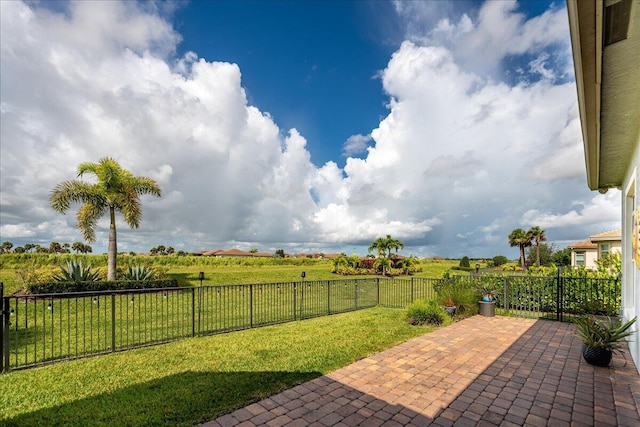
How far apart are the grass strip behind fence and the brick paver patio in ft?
1.14

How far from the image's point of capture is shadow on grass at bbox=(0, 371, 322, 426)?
10.4 feet

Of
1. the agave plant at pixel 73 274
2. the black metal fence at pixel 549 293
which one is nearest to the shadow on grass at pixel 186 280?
→ the agave plant at pixel 73 274

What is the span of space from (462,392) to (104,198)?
16.3 metres

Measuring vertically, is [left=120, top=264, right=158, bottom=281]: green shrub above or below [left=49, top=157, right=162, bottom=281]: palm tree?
below

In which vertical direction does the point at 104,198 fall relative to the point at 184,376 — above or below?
above

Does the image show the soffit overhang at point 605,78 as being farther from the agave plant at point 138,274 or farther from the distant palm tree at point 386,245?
the distant palm tree at point 386,245

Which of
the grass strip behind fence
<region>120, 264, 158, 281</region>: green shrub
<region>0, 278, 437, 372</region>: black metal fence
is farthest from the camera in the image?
<region>120, 264, 158, 281</region>: green shrub

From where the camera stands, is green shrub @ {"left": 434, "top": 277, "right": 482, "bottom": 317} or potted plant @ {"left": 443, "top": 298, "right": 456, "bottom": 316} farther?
green shrub @ {"left": 434, "top": 277, "right": 482, "bottom": 317}

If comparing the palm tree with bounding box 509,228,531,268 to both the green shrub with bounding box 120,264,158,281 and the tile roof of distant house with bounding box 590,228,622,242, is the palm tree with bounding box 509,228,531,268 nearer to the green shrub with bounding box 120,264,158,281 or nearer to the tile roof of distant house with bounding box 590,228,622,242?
the tile roof of distant house with bounding box 590,228,622,242

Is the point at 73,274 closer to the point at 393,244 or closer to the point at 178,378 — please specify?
the point at 178,378

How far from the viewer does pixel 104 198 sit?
1490 cm

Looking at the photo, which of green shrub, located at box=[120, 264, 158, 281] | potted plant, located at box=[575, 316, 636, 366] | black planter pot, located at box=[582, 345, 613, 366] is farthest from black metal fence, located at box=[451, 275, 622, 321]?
green shrub, located at box=[120, 264, 158, 281]

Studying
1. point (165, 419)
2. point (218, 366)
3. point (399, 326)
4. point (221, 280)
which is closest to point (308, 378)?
point (218, 366)

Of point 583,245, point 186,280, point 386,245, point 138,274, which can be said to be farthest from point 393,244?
point 138,274
